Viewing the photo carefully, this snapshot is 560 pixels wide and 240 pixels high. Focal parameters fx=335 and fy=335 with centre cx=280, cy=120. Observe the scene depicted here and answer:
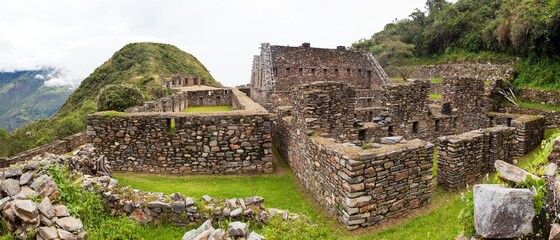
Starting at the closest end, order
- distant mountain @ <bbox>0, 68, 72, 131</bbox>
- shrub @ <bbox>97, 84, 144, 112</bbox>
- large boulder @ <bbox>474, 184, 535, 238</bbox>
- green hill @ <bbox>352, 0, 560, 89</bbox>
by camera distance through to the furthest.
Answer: large boulder @ <bbox>474, 184, 535, 238</bbox> → green hill @ <bbox>352, 0, 560, 89</bbox> → shrub @ <bbox>97, 84, 144, 112</bbox> → distant mountain @ <bbox>0, 68, 72, 131</bbox>

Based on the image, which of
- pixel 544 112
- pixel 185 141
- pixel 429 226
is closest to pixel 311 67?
pixel 544 112

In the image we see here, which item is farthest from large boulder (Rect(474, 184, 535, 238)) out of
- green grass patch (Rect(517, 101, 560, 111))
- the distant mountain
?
the distant mountain

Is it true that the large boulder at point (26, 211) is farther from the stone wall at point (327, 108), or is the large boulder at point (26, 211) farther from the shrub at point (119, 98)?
the shrub at point (119, 98)

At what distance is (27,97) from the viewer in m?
157

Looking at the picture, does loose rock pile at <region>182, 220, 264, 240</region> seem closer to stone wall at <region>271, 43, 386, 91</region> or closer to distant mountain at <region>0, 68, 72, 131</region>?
stone wall at <region>271, 43, 386, 91</region>

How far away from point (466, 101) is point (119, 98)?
65.9 feet

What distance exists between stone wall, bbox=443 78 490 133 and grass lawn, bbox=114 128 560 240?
8.93 ft

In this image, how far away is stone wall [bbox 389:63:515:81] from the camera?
25438 millimetres

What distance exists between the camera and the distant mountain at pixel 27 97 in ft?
412

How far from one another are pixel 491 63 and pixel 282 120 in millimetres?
23902

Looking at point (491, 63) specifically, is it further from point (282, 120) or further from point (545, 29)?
point (282, 120)

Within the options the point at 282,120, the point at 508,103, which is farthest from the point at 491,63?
the point at 282,120

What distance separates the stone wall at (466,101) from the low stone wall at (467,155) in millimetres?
5203

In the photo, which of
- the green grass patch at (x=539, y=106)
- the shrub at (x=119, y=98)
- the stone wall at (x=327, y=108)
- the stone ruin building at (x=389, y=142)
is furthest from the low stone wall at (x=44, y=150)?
the green grass patch at (x=539, y=106)
